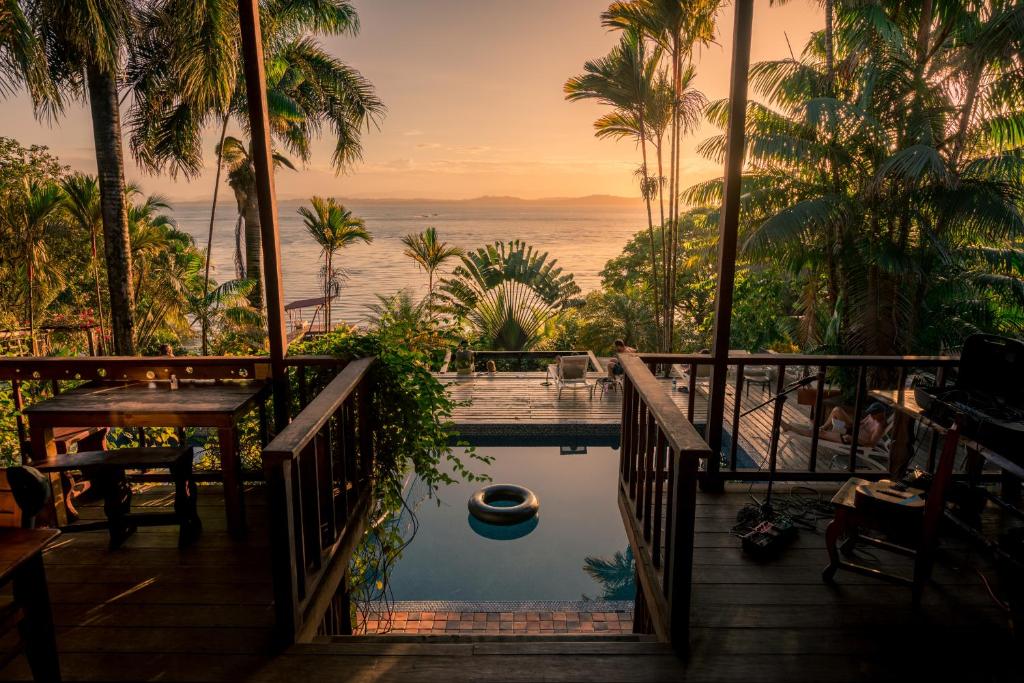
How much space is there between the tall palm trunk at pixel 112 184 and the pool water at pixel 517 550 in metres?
5.84

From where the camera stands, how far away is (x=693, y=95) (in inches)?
452

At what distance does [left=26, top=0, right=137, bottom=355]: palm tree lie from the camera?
25.1 ft

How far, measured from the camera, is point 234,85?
11.0 metres

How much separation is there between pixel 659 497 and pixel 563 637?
72 centimetres

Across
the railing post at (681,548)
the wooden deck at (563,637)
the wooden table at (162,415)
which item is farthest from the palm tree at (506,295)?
the railing post at (681,548)

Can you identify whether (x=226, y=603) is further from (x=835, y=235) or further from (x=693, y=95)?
(x=693, y=95)

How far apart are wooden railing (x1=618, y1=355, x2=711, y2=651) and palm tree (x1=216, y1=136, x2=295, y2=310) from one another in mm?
15140

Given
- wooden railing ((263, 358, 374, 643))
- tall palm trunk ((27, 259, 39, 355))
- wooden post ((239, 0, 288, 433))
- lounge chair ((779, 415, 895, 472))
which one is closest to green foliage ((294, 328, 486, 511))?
wooden railing ((263, 358, 374, 643))

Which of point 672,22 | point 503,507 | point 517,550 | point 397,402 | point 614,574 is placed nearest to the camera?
point 397,402

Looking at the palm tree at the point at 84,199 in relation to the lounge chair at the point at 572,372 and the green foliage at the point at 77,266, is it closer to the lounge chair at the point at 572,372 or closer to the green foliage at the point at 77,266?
the green foliage at the point at 77,266

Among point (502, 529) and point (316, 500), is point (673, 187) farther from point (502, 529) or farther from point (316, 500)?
point (316, 500)

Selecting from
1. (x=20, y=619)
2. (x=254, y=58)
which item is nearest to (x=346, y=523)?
(x=20, y=619)

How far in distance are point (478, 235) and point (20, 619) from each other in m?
63.5

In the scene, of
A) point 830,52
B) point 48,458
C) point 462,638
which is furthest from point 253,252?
point 462,638
